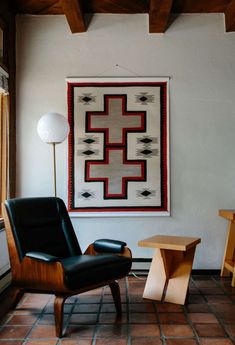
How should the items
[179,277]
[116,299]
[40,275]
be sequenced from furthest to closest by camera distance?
1. [179,277]
2. [116,299]
3. [40,275]

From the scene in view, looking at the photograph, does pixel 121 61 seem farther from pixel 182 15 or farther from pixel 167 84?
pixel 182 15

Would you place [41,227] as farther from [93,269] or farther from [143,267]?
[143,267]

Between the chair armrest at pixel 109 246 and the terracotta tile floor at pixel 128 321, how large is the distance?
1.43 ft

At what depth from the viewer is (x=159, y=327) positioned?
7.92 feet

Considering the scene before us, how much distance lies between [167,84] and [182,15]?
2.49 feet

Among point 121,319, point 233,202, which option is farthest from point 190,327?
point 233,202

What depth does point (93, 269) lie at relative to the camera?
2400 mm

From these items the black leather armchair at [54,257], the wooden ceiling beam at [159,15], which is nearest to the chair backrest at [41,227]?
the black leather armchair at [54,257]

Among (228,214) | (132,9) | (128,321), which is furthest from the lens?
(132,9)

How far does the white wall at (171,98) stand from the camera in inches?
146

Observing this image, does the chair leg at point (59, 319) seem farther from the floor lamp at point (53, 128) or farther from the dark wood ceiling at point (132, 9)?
the dark wood ceiling at point (132, 9)

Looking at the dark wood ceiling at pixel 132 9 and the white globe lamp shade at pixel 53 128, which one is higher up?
the dark wood ceiling at pixel 132 9

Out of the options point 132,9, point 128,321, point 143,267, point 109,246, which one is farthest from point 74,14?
point 128,321

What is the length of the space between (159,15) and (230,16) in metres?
0.76
